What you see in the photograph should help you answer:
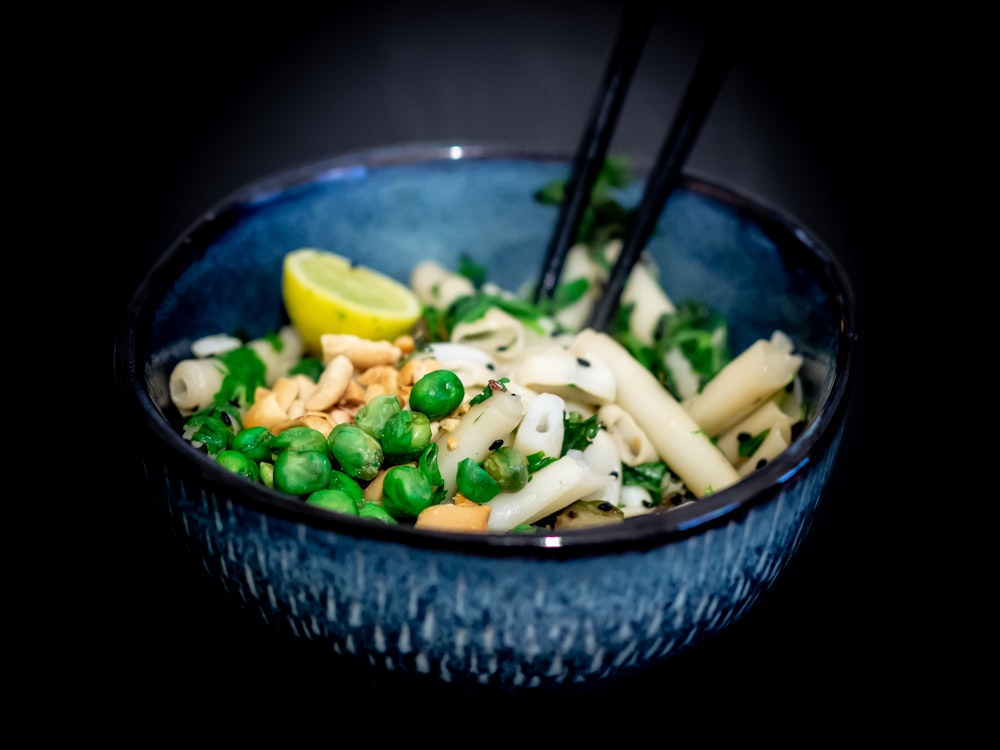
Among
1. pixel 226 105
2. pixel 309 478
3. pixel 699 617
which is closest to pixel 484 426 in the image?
pixel 309 478

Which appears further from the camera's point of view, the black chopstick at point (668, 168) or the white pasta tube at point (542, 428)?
the black chopstick at point (668, 168)

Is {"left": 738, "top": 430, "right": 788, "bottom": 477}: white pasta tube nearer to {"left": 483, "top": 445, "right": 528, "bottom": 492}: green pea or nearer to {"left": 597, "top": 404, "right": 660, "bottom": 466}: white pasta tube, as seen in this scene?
{"left": 597, "top": 404, "right": 660, "bottom": 466}: white pasta tube

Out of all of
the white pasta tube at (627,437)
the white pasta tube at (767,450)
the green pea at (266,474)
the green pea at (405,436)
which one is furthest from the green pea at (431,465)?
the white pasta tube at (767,450)

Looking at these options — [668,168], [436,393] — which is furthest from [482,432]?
[668,168]

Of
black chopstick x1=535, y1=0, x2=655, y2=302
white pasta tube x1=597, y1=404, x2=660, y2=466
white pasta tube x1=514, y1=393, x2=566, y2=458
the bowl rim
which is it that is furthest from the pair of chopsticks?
white pasta tube x1=514, y1=393, x2=566, y2=458

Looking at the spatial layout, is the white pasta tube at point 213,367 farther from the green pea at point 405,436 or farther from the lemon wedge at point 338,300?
the green pea at point 405,436

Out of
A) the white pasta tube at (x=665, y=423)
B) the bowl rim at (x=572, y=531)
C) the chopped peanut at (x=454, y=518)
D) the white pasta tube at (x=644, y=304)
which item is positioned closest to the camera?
the bowl rim at (x=572, y=531)
